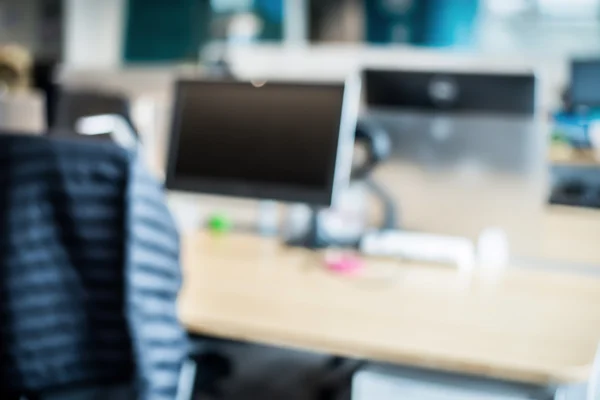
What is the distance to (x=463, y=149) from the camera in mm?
2039

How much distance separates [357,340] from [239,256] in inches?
28.9

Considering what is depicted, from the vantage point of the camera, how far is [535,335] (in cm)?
141

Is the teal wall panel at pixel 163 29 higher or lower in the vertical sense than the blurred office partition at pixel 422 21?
lower

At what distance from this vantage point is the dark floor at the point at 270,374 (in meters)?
2.38

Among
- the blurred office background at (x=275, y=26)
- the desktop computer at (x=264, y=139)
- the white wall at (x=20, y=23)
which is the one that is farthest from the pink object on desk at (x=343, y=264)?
the white wall at (x=20, y=23)

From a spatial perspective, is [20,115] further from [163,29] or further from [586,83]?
[586,83]

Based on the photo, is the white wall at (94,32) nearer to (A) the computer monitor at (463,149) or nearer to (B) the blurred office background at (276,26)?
(B) the blurred office background at (276,26)

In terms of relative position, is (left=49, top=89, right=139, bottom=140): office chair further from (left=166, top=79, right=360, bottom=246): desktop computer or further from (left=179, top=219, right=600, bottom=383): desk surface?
(left=179, top=219, right=600, bottom=383): desk surface

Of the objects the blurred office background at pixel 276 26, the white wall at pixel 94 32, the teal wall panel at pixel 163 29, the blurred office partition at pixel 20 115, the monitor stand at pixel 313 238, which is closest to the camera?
the monitor stand at pixel 313 238

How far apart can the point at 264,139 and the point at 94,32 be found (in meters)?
4.03

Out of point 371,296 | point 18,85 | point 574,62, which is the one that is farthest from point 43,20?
point 371,296

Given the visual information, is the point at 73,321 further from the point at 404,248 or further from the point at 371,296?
the point at 404,248

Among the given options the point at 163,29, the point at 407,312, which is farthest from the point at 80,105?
the point at 163,29

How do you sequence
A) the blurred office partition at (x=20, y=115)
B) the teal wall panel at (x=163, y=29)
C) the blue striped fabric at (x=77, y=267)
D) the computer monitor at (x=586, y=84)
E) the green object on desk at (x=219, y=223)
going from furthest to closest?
the teal wall panel at (x=163, y=29) → the computer monitor at (x=586, y=84) → the blurred office partition at (x=20, y=115) → the green object on desk at (x=219, y=223) → the blue striped fabric at (x=77, y=267)
